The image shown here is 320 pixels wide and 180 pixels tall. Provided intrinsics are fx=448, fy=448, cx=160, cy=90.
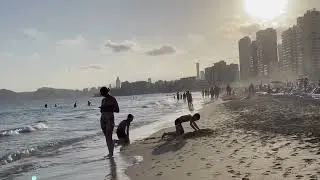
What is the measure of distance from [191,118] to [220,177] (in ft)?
29.8

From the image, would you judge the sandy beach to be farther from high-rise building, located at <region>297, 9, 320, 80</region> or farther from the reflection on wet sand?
high-rise building, located at <region>297, 9, 320, 80</region>

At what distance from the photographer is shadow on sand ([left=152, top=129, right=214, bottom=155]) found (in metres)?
13.3

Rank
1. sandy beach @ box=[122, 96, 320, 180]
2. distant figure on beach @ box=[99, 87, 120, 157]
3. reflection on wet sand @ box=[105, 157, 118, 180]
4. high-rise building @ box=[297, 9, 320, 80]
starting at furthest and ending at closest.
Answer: high-rise building @ box=[297, 9, 320, 80]
distant figure on beach @ box=[99, 87, 120, 157]
reflection on wet sand @ box=[105, 157, 118, 180]
sandy beach @ box=[122, 96, 320, 180]

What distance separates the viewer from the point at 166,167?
1002 cm

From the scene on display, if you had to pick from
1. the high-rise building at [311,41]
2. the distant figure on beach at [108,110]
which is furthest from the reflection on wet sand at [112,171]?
the high-rise building at [311,41]

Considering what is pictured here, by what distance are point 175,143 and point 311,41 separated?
177443mm

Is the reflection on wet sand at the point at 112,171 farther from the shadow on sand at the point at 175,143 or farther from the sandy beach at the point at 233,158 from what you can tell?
the shadow on sand at the point at 175,143

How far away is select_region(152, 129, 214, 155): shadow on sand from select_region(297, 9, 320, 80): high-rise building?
542 feet

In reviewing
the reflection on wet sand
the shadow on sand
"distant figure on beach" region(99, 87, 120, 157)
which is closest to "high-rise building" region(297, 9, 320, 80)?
the shadow on sand

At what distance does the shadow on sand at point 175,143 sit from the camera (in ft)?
43.7

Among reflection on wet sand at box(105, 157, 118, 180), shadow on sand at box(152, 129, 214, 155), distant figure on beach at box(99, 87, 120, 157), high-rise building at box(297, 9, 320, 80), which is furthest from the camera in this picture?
high-rise building at box(297, 9, 320, 80)

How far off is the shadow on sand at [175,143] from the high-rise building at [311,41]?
542 ft

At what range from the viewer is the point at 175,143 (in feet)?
47.5

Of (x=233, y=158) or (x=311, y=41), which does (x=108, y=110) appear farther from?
(x=311, y=41)
